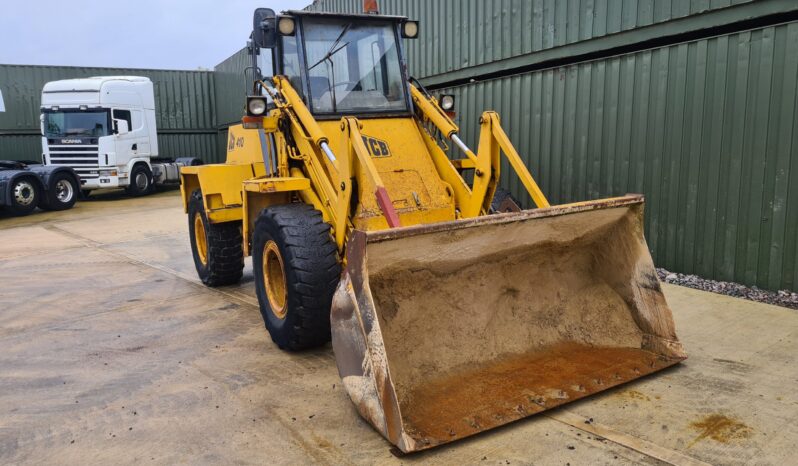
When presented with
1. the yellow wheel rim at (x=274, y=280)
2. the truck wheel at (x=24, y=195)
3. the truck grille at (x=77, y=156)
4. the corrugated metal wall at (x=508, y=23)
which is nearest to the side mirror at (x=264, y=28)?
the yellow wheel rim at (x=274, y=280)

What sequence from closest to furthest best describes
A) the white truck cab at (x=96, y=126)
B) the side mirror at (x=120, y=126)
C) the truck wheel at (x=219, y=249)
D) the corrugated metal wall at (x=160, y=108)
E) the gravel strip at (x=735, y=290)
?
the gravel strip at (x=735, y=290) < the truck wheel at (x=219, y=249) < the white truck cab at (x=96, y=126) < the side mirror at (x=120, y=126) < the corrugated metal wall at (x=160, y=108)

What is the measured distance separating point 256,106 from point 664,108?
4.24 metres

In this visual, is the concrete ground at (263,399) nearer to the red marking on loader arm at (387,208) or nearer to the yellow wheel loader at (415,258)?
the yellow wheel loader at (415,258)

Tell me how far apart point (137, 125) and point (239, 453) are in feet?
53.9

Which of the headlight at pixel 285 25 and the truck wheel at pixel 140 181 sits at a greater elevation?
the headlight at pixel 285 25

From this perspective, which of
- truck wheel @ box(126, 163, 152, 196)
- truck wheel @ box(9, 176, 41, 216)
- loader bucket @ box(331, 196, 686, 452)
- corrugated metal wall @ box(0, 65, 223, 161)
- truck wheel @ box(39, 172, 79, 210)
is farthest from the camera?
corrugated metal wall @ box(0, 65, 223, 161)

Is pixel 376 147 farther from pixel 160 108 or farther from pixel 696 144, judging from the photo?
pixel 160 108

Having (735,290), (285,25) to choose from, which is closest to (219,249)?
(285,25)

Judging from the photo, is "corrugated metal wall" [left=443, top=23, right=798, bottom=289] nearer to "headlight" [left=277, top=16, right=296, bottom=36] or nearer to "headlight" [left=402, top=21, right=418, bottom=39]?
"headlight" [left=402, top=21, right=418, bottom=39]

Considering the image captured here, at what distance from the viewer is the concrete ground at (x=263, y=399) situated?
301cm

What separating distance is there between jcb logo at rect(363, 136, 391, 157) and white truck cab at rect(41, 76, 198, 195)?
46.2 feet

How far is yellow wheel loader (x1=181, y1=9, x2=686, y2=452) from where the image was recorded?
3232 millimetres

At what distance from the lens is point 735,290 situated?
5.84 meters

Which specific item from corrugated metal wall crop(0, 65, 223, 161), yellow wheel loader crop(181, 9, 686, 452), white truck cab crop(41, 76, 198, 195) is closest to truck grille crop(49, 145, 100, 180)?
white truck cab crop(41, 76, 198, 195)
